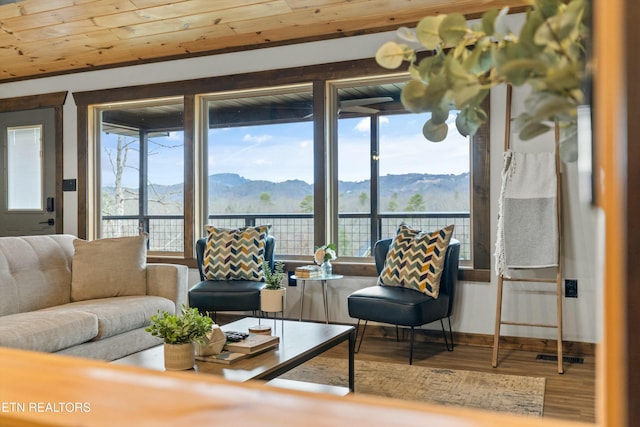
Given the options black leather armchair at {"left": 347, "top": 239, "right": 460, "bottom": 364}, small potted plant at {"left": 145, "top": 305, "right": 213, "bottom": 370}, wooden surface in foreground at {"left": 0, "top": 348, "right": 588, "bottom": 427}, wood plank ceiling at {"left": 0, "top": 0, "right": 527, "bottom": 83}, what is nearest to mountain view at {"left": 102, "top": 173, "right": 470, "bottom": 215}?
black leather armchair at {"left": 347, "top": 239, "right": 460, "bottom": 364}

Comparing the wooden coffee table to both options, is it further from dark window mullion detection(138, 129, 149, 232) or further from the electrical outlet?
dark window mullion detection(138, 129, 149, 232)

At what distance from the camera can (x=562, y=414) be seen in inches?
105

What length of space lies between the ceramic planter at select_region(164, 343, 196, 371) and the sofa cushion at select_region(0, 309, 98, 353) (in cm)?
79

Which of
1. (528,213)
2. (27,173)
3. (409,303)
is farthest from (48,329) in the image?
(27,173)

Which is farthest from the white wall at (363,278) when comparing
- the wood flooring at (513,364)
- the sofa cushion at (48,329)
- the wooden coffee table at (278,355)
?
the sofa cushion at (48,329)

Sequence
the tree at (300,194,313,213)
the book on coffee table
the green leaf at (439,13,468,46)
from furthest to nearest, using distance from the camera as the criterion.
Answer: the tree at (300,194,313,213)
the book on coffee table
the green leaf at (439,13,468,46)

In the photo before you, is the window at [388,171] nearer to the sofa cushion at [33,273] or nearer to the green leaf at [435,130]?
the sofa cushion at [33,273]

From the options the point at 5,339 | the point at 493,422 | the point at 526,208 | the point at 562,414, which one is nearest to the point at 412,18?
the point at 526,208

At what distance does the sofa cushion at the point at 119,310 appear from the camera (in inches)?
120

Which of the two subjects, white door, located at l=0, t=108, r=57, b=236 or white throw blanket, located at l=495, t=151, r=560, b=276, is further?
white door, located at l=0, t=108, r=57, b=236

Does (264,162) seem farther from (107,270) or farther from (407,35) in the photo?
(407,35)

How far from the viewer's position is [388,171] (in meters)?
4.56

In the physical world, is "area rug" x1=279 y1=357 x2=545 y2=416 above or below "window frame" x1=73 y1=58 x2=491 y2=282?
below

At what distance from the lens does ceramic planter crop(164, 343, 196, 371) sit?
2.24 metres
